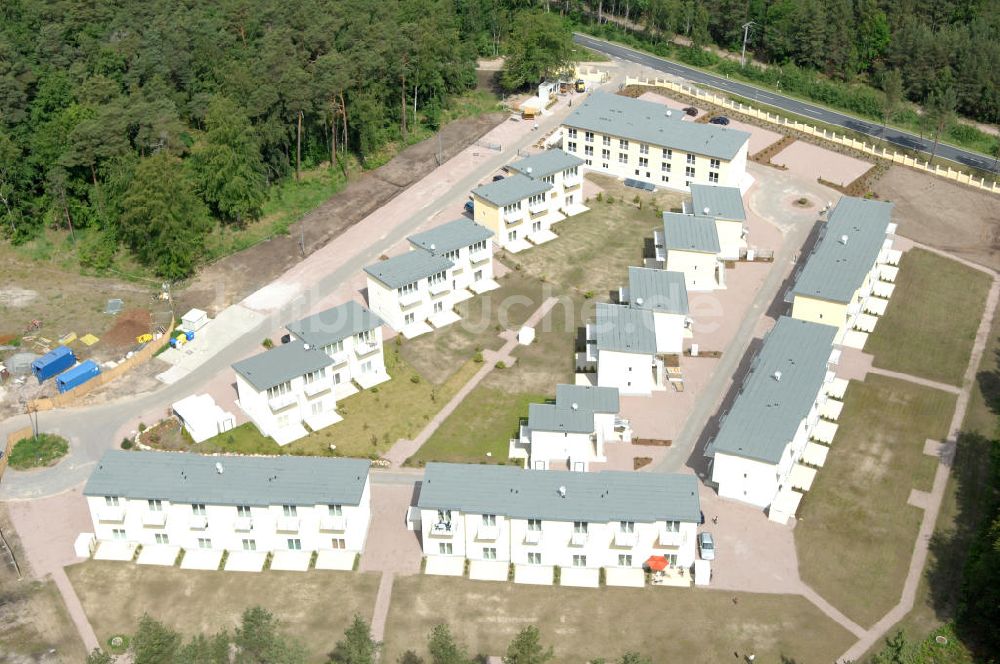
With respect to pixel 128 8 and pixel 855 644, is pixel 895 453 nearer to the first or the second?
pixel 855 644

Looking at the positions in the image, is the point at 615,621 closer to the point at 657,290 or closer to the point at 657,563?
the point at 657,563

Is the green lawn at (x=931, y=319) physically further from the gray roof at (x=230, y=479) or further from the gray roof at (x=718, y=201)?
the gray roof at (x=230, y=479)

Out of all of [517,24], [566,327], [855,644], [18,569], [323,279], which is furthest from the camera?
[517,24]

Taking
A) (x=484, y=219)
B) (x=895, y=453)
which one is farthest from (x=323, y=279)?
(x=895, y=453)

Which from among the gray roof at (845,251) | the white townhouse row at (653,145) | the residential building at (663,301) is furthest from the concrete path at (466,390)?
the white townhouse row at (653,145)

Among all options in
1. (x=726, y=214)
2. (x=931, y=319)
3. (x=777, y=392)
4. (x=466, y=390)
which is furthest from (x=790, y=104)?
(x=466, y=390)

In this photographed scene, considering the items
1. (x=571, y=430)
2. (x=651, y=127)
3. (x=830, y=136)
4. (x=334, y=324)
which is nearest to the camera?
(x=571, y=430)
